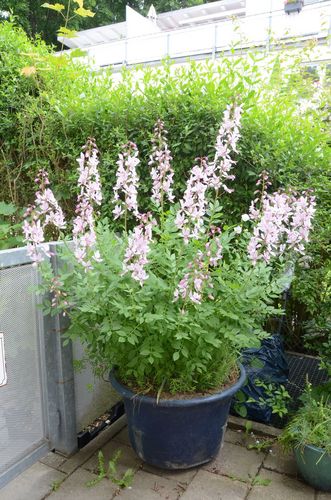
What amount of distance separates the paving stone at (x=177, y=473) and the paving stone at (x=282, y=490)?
0.33 metres

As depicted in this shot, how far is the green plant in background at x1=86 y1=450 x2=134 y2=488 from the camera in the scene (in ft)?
6.84

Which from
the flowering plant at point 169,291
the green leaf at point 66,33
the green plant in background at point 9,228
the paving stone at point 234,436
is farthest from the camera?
the green leaf at point 66,33

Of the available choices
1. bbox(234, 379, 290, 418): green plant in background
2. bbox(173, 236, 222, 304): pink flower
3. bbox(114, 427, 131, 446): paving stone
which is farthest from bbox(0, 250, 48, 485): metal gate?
bbox(234, 379, 290, 418): green plant in background

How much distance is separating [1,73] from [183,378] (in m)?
2.90

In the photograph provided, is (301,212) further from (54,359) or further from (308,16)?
(308,16)

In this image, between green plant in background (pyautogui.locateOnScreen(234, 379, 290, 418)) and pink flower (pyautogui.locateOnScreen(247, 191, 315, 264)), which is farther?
green plant in background (pyautogui.locateOnScreen(234, 379, 290, 418))

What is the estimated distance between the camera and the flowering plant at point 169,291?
1.85 metres

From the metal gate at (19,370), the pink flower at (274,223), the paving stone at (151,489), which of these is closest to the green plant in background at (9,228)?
the metal gate at (19,370)

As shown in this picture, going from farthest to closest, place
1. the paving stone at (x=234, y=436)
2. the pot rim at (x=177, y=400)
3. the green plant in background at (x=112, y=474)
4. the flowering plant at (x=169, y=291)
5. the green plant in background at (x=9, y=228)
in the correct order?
the green plant in background at (x=9, y=228), the paving stone at (x=234, y=436), the green plant in background at (x=112, y=474), the pot rim at (x=177, y=400), the flowering plant at (x=169, y=291)

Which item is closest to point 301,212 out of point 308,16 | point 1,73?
point 1,73

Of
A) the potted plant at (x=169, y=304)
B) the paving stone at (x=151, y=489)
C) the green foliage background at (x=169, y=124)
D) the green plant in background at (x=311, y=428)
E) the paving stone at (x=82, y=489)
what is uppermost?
the green foliage background at (x=169, y=124)

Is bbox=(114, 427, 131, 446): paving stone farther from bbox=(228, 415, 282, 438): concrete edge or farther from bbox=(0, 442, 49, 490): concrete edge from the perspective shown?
bbox=(228, 415, 282, 438): concrete edge

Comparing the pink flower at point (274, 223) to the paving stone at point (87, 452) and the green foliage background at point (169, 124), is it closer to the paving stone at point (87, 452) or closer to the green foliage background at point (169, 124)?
the green foliage background at point (169, 124)

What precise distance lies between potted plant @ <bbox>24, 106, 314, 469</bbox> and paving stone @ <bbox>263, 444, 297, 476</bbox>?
1.12 feet
